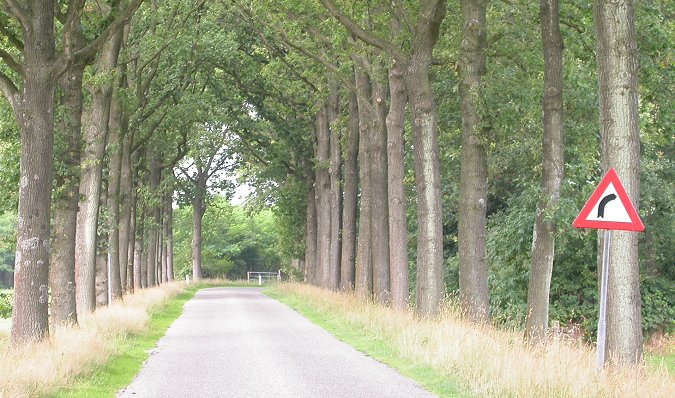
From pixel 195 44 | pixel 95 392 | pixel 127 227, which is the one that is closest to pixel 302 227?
pixel 127 227

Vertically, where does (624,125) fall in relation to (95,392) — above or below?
above

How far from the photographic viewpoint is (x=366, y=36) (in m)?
20.1

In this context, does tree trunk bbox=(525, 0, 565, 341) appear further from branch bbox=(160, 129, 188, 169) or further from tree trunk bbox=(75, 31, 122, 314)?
branch bbox=(160, 129, 188, 169)

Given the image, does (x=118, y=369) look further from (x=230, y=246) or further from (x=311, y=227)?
(x=230, y=246)

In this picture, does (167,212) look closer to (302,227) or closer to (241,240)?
(302,227)

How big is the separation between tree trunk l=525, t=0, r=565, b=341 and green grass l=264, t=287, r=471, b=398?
2.77 metres

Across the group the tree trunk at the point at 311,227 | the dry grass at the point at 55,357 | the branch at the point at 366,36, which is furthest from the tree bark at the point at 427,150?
the tree trunk at the point at 311,227

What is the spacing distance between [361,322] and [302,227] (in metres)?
34.0

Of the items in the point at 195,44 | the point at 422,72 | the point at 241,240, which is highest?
the point at 195,44

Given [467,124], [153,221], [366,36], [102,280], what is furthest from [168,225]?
[467,124]

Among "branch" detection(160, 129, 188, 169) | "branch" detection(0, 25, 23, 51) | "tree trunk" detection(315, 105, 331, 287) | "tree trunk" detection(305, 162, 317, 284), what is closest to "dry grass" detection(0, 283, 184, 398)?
"branch" detection(0, 25, 23, 51)

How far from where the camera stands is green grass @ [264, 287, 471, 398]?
39.2ft

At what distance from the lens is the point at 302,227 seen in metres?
55.4

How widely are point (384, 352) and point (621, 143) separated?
616cm
